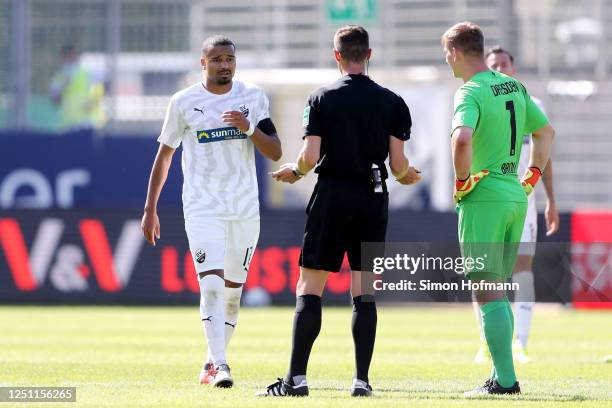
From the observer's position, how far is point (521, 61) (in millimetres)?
26062

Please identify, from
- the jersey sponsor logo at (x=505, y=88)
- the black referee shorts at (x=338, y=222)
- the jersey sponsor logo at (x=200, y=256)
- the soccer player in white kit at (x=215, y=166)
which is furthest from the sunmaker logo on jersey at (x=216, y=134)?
the jersey sponsor logo at (x=505, y=88)

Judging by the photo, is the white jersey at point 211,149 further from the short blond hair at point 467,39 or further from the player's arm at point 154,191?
the short blond hair at point 467,39

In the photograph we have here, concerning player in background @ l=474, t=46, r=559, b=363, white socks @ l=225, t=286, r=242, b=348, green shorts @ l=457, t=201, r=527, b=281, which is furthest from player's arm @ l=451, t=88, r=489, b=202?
player in background @ l=474, t=46, r=559, b=363

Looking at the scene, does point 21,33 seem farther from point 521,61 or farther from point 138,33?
point 521,61

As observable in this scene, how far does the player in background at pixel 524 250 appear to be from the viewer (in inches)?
463

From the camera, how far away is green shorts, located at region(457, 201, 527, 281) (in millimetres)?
8891

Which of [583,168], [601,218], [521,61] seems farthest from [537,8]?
[601,218]

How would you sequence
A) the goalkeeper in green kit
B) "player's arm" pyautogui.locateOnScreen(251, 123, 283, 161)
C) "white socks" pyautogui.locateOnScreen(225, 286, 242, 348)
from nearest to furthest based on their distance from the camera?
1. the goalkeeper in green kit
2. "player's arm" pyautogui.locateOnScreen(251, 123, 283, 161)
3. "white socks" pyautogui.locateOnScreen(225, 286, 242, 348)

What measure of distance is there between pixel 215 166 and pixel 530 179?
2102 millimetres

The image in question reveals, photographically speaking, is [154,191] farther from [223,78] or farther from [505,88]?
[505,88]

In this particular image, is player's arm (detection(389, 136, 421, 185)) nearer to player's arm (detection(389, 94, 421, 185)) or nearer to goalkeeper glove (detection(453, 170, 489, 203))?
player's arm (detection(389, 94, 421, 185))

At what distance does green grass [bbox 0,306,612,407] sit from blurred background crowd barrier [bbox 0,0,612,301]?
135 inches

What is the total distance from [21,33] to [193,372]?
12.8 m

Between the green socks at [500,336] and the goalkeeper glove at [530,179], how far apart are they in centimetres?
88
